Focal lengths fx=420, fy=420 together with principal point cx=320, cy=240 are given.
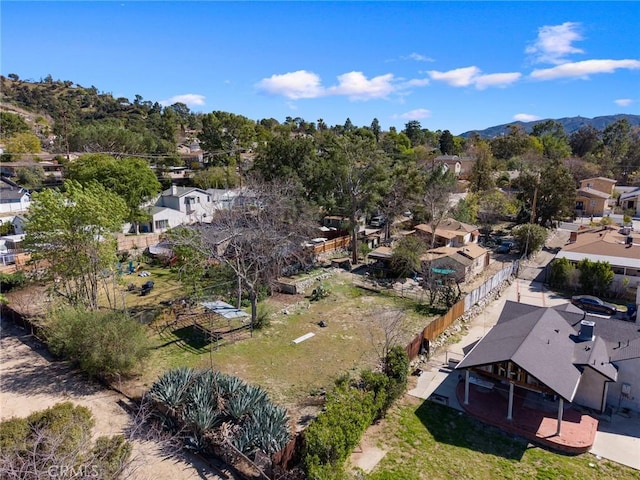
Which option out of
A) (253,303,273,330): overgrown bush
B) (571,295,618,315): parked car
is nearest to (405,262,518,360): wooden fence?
(571,295,618,315): parked car

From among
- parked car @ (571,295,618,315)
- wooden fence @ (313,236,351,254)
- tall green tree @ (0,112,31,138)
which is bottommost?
parked car @ (571,295,618,315)

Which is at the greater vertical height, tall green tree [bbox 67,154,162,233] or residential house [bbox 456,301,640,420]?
tall green tree [bbox 67,154,162,233]

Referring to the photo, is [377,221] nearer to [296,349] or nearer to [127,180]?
[127,180]

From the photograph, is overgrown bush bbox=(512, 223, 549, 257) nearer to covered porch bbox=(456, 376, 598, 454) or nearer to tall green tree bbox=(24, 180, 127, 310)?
covered porch bbox=(456, 376, 598, 454)

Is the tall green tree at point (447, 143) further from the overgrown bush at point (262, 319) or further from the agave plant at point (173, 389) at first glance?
the agave plant at point (173, 389)

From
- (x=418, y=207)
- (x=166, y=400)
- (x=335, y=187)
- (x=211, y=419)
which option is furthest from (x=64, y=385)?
(x=418, y=207)

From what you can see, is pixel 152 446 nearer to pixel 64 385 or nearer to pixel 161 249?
pixel 64 385
